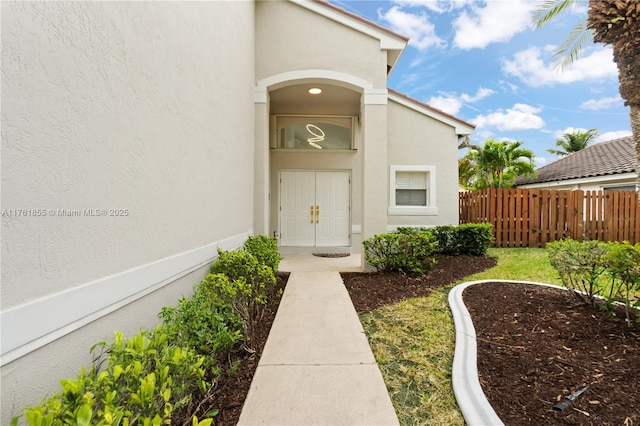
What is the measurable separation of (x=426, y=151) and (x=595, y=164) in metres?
11.9

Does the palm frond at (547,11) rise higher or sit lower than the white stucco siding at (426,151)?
higher

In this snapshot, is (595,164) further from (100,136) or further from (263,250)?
(100,136)

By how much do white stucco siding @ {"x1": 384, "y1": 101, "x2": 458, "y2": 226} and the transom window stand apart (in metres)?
1.51

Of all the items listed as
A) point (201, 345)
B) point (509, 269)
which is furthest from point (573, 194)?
point (201, 345)

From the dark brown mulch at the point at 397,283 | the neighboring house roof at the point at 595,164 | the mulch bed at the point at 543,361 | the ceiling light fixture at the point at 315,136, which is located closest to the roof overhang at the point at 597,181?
the neighboring house roof at the point at 595,164

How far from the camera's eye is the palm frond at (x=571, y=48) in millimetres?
5398

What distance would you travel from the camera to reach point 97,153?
174 centimetres

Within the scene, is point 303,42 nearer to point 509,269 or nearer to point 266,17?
point 266,17

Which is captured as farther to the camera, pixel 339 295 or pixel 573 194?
pixel 573 194

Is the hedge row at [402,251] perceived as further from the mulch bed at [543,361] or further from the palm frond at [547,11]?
the palm frond at [547,11]

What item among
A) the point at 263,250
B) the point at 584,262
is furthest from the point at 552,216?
the point at 263,250

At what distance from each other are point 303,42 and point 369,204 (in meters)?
4.10

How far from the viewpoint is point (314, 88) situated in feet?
23.8

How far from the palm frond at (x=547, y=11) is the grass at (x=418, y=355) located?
5.17 m
